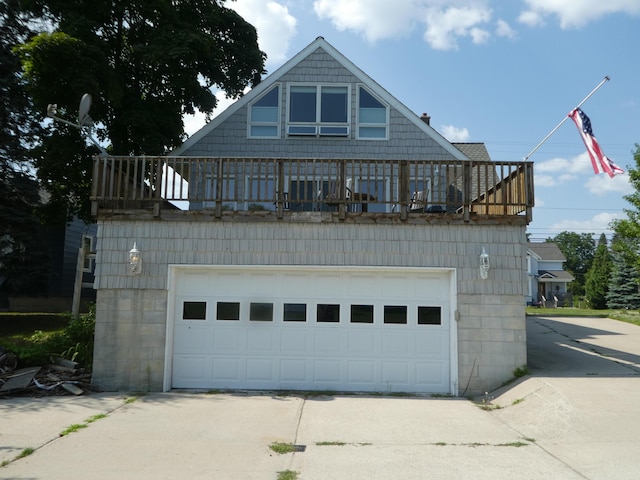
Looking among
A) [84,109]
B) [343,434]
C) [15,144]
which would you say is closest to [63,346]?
[84,109]

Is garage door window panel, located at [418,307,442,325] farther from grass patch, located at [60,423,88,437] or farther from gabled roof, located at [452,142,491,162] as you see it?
gabled roof, located at [452,142,491,162]

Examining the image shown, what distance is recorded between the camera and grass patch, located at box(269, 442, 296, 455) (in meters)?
5.63

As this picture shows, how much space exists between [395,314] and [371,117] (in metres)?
5.72

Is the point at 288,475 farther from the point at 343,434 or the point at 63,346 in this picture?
the point at 63,346

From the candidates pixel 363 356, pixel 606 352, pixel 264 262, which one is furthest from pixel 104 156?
pixel 606 352

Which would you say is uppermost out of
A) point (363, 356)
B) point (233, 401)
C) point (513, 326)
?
point (513, 326)

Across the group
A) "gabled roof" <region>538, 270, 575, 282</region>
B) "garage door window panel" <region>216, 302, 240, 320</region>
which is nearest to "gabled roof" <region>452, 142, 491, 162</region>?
"garage door window panel" <region>216, 302, 240, 320</region>

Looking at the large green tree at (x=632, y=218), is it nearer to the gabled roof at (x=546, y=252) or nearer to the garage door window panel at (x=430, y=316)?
the garage door window panel at (x=430, y=316)

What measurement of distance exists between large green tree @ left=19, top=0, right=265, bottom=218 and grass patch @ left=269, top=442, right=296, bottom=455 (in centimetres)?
1046

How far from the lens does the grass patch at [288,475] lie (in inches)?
189

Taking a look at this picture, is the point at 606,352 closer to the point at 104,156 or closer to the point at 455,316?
the point at 455,316

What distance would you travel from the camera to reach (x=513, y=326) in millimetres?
8828

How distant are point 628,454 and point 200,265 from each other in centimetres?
695

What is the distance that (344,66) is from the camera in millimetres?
12688
